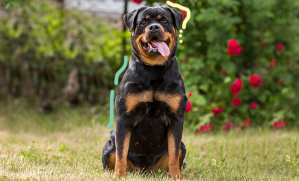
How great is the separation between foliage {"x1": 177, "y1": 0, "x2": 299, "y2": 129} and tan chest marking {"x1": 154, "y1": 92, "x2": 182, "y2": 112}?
2.22 meters

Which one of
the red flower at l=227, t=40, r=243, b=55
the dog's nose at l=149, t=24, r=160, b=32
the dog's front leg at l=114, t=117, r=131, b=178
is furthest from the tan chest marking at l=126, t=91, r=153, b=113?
the red flower at l=227, t=40, r=243, b=55

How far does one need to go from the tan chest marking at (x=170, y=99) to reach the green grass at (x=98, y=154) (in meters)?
0.73

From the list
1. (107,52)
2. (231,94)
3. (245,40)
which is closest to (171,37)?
(231,94)

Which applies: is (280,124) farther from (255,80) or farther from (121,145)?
(121,145)

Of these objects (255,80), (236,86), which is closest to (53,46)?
(236,86)

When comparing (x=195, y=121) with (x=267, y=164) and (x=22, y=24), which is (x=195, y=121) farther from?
(x=22, y=24)

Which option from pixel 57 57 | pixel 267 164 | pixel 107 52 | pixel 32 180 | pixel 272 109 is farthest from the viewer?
pixel 57 57

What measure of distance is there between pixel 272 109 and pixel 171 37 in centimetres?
384

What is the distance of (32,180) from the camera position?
111 inches

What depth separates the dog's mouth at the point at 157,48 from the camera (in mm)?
2869

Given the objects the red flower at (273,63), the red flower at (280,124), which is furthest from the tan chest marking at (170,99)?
the red flower at (273,63)

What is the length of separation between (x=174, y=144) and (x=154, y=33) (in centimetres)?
108

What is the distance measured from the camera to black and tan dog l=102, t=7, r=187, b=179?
9.57 feet

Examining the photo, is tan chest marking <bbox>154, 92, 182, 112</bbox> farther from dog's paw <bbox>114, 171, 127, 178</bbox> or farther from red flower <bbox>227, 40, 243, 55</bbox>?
red flower <bbox>227, 40, 243, 55</bbox>
